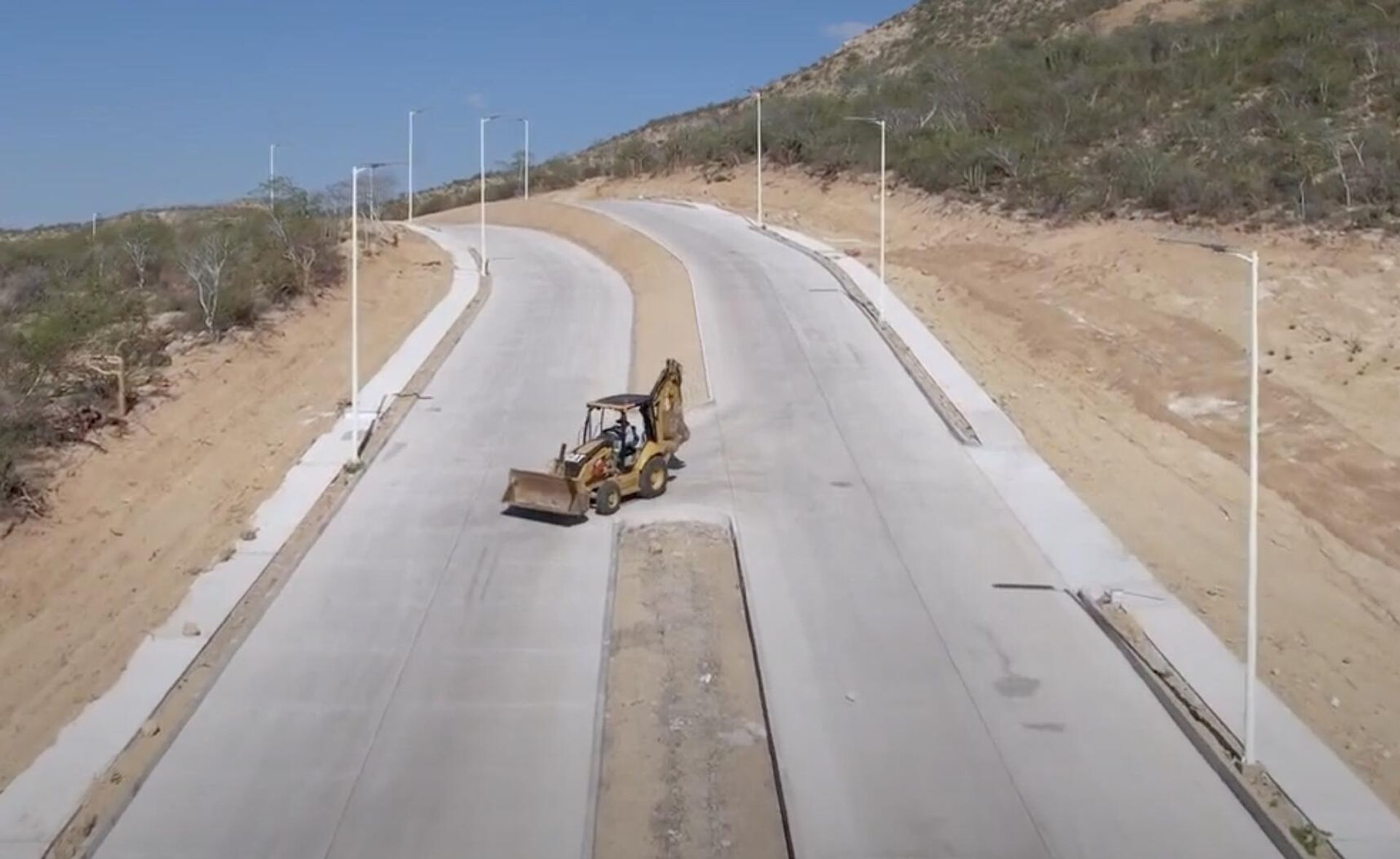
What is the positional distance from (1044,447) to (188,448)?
16046 mm

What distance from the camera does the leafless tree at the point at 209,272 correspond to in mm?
37625

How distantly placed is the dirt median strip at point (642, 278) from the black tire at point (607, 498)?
8269 mm

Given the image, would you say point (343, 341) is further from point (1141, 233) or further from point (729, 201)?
point (729, 201)

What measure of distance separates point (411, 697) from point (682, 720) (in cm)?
294

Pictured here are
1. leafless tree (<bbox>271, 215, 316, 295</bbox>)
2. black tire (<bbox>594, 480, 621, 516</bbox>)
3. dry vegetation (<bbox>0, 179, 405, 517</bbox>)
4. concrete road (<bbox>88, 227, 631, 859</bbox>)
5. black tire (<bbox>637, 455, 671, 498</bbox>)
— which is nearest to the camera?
concrete road (<bbox>88, 227, 631, 859</bbox>)

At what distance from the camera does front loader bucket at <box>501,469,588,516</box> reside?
21.7 m

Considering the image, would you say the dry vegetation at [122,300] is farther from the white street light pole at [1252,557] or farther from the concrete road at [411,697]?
the white street light pole at [1252,557]

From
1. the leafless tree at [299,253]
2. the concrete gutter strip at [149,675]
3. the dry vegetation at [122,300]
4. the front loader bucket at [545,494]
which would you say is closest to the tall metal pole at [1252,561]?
the front loader bucket at [545,494]

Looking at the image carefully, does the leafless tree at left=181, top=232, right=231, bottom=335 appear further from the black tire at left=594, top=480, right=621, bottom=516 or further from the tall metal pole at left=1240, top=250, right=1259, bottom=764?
the tall metal pole at left=1240, top=250, right=1259, bottom=764

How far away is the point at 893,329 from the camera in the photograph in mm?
36406

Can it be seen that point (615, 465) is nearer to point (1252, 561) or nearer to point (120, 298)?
point (1252, 561)

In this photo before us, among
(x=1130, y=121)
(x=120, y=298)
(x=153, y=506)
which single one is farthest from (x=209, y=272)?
(x=1130, y=121)

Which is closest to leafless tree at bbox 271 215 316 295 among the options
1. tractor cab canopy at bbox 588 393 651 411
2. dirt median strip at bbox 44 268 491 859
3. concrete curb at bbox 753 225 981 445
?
concrete curb at bbox 753 225 981 445

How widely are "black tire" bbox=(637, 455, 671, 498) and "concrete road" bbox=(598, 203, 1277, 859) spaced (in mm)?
387
